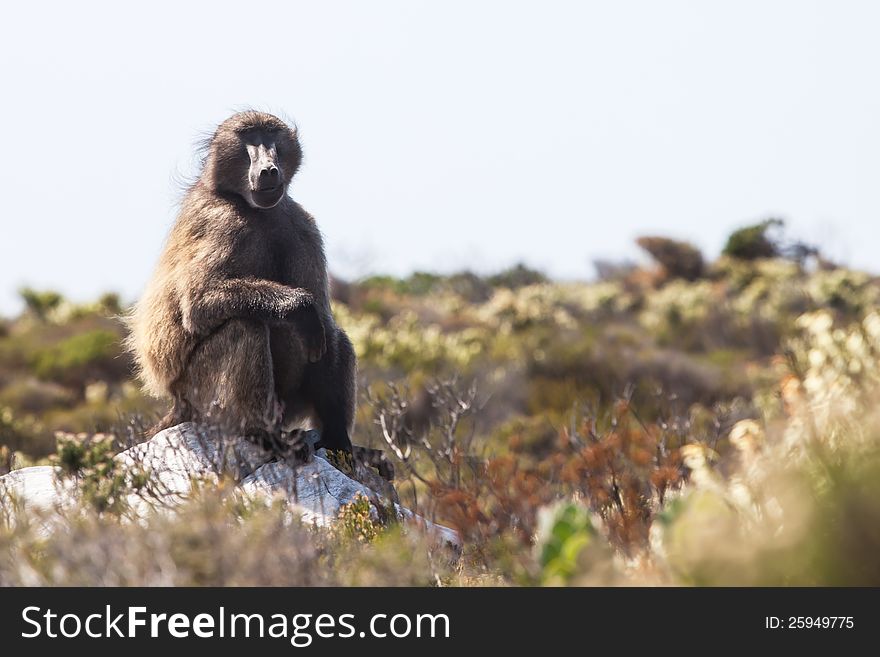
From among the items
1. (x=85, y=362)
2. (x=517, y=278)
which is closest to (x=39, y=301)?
(x=85, y=362)

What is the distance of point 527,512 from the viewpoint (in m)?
4.78

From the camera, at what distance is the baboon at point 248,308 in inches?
211

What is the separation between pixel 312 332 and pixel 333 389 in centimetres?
59

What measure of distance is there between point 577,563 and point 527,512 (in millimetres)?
1690

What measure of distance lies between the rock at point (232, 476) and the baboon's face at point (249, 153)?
129 centimetres

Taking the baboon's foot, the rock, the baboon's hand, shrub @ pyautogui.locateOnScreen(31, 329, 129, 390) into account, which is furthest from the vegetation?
shrub @ pyautogui.locateOnScreen(31, 329, 129, 390)

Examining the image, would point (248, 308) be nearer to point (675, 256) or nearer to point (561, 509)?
point (561, 509)

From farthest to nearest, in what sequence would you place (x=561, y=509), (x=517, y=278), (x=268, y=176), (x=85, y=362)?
(x=517, y=278) → (x=85, y=362) → (x=268, y=176) → (x=561, y=509)

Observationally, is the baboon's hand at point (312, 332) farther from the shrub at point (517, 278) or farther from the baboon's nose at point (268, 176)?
the shrub at point (517, 278)

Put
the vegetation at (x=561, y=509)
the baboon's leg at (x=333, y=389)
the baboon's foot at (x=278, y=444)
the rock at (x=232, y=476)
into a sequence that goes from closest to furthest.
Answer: the vegetation at (x=561, y=509) → the rock at (x=232, y=476) → the baboon's foot at (x=278, y=444) → the baboon's leg at (x=333, y=389)

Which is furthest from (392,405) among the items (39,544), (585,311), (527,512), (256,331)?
(585,311)

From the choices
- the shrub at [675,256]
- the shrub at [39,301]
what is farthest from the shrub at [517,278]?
the shrub at [39,301]

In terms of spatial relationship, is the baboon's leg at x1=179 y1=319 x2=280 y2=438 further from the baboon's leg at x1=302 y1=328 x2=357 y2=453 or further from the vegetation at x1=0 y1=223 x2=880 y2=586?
the vegetation at x1=0 y1=223 x2=880 y2=586

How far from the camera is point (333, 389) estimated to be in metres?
5.88
